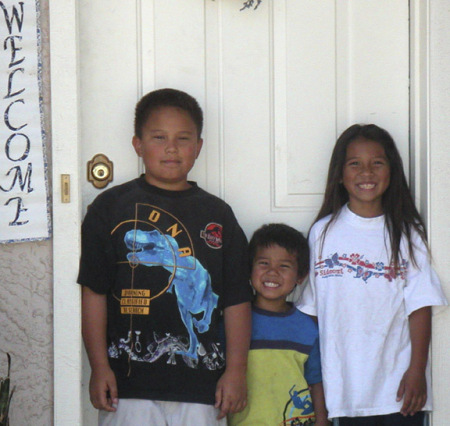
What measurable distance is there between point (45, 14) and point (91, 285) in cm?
92

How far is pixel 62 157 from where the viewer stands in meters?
2.56

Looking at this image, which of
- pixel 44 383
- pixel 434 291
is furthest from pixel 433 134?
pixel 44 383

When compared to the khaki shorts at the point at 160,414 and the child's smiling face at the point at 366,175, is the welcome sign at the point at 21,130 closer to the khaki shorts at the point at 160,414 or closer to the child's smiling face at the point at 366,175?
the khaki shorts at the point at 160,414

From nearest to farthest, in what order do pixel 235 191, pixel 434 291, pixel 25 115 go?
1. pixel 25 115
2. pixel 434 291
3. pixel 235 191

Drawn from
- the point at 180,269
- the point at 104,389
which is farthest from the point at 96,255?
the point at 104,389

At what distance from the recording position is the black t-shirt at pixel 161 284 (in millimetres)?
2555

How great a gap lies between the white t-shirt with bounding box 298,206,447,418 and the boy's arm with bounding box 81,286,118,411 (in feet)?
2.53

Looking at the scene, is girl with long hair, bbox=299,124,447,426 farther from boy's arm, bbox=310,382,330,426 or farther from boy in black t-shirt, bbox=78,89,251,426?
boy in black t-shirt, bbox=78,89,251,426

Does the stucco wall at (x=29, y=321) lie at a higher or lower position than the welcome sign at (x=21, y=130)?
lower

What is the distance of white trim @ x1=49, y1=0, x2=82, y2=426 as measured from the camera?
8.38 ft

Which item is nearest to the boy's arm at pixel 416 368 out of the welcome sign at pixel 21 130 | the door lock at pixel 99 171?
the door lock at pixel 99 171

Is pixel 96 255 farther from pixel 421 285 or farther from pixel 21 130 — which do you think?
pixel 421 285

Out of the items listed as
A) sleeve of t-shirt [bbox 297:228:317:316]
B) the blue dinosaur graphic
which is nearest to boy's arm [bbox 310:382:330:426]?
sleeve of t-shirt [bbox 297:228:317:316]

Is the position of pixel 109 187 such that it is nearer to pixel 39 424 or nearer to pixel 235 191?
pixel 235 191
